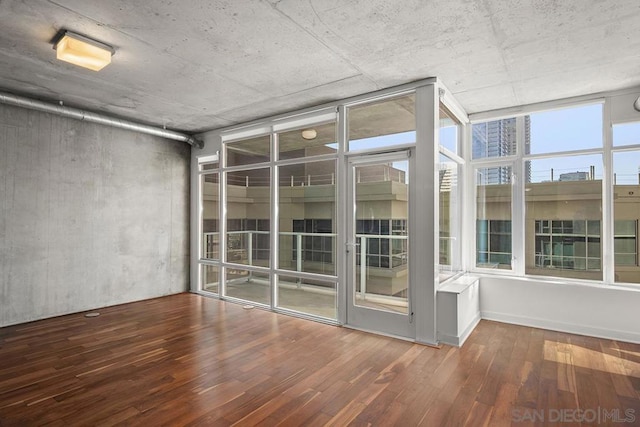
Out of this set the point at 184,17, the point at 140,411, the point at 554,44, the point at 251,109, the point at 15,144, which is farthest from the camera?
the point at 251,109

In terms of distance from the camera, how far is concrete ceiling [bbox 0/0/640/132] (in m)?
2.64

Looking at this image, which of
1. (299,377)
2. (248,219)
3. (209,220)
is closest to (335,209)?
(248,219)

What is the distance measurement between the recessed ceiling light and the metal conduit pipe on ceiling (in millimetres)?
2436

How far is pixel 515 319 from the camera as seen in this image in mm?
4598

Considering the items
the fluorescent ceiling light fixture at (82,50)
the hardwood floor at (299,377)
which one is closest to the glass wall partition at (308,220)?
the hardwood floor at (299,377)

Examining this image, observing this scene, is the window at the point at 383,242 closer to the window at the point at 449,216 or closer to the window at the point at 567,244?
the window at the point at 449,216

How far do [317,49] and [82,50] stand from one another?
212cm

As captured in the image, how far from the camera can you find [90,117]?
5062mm

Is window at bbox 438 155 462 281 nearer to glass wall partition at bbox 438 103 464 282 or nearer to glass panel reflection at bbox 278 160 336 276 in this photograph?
glass wall partition at bbox 438 103 464 282

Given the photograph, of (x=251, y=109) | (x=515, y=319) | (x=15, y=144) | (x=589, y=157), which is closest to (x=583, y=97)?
(x=589, y=157)

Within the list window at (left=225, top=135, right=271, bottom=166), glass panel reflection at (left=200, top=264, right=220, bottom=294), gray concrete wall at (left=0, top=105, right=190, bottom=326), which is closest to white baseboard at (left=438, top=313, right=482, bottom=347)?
window at (left=225, top=135, right=271, bottom=166)

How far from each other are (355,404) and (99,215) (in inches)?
193

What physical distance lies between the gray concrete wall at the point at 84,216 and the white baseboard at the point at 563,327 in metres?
5.41

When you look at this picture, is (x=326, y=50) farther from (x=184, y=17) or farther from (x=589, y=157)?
(x=589, y=157)
